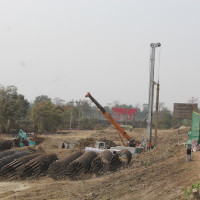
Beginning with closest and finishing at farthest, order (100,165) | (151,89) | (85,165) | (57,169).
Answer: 1. (57,169)
2. (85,165)
3. (100,165)
4. (151,89)

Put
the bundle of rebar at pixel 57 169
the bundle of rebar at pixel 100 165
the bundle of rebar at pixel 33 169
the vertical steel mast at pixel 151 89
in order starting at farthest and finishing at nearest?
the vertical steel mast at pixel 151 89
the bundle of rebar at pixel 100 165
the bundle of rebar at pixel 33 169
the bundle of rebar at pixel 57 169

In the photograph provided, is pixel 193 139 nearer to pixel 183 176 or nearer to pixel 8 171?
pixel 183 176

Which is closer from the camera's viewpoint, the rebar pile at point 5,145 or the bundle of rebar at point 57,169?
the bundle of rebar at point 57,169

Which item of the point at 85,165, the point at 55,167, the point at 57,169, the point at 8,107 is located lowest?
the point at 57,169

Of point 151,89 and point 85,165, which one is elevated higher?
point 151,89

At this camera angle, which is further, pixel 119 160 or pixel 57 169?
pixel 119 160

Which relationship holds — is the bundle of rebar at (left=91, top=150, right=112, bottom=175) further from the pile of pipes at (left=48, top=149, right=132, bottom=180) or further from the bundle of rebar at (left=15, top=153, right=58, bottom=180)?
the bundle of rebar at (left=15, top=153, right=58, bottom=180)

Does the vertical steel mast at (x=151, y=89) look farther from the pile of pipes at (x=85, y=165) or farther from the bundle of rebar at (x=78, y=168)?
the bundle of rebar at (x=78, y=168)

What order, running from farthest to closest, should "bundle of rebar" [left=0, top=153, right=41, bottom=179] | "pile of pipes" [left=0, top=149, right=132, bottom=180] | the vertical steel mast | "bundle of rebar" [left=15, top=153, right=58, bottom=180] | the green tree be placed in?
the green tree < the vertical steel mast < "bundle of rebar" [left=0, top=153, right=41, bottom=179] < "bundle of rebar" [left=15, top=153, right=58, bottom=180] < "pile of pipes" [left=0, top=149, right=132, bottom=180]

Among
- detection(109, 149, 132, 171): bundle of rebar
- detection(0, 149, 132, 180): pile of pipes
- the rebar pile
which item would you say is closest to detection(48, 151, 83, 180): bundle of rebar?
detection(0, 149, 132, 180): pile of pipes

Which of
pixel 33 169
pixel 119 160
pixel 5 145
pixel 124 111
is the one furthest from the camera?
pixel 124 111

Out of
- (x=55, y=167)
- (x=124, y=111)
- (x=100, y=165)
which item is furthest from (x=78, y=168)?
(x=124, y=111)

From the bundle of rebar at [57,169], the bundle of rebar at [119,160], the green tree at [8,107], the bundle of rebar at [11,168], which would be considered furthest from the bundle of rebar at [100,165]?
the green tree at [8,107]

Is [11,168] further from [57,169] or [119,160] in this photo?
[119,160]
